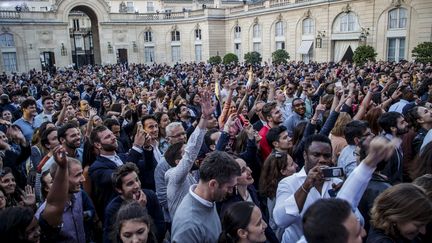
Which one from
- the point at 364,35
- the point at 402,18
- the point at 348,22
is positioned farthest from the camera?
the point at 348,22

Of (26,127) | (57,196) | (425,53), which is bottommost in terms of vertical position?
(26,127)

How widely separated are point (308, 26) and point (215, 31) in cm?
1368

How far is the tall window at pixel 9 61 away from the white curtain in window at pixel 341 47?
Answer: 3246 cm

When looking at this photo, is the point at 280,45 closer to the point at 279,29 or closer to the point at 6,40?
the point at 279,29

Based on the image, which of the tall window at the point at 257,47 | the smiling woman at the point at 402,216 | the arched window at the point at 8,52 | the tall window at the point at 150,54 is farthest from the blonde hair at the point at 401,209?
the tall window at the point at 150,54

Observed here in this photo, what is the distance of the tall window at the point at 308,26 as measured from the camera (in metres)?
33.1

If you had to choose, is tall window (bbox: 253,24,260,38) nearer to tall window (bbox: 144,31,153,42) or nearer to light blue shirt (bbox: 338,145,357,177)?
tall window (bbox: 144,31,153,42)

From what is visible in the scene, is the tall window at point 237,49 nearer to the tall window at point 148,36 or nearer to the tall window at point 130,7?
the tall window at point 148,36

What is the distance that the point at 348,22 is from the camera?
98.3 ft

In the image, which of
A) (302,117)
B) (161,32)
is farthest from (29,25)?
(302,117)

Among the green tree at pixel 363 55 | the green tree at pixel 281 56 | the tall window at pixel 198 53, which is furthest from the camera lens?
the tall window at pixel 198 53

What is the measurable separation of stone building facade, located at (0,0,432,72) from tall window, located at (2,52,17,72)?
0.09 m

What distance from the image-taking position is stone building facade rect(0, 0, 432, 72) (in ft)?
89.6

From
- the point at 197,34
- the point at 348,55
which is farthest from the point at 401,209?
the point at 197,34
